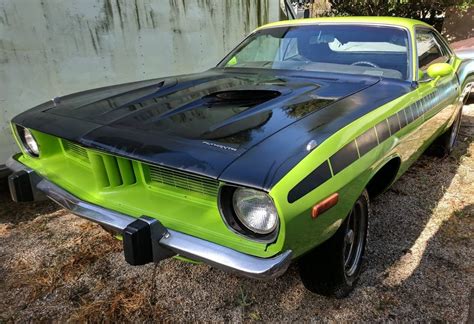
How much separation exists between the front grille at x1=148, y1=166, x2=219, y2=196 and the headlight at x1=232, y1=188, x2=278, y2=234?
0.46ft

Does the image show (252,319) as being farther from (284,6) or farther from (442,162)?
(284,6)

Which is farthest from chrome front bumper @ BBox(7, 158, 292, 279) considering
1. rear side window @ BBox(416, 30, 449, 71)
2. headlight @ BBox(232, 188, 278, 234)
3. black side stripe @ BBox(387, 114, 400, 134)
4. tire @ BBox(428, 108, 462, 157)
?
tire @ BBox(428, 108, 462, 157)

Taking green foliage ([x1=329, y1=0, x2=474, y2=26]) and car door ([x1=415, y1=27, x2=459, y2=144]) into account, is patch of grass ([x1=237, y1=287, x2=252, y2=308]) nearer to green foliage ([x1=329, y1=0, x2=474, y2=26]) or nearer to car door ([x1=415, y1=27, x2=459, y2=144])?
car door ([x1=415, y1=27, x2=459, y2=144])

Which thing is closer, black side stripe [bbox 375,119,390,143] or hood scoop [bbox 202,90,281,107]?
black side stripe [bbox 375,119,390,143]

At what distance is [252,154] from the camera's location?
5.02 feet

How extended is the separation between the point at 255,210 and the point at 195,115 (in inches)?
27.6

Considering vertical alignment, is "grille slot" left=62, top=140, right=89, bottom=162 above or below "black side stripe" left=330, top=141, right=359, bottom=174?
below

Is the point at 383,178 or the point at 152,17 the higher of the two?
the point at 152,17

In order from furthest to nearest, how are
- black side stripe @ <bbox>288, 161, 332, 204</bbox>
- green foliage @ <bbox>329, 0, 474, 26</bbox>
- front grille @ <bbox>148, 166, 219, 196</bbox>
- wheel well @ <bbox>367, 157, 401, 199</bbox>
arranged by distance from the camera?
1. green foliage @ <bbox>329, 0, 474, 26</bbox>
2. wheel well @ <bbox>367, 157, 401, 199</bbox>
3. front grille @ <bbox>148, 166, 219, 196</bbox>
4. black side stripe @ <bbox>288, 161, 332, 204</bbox>

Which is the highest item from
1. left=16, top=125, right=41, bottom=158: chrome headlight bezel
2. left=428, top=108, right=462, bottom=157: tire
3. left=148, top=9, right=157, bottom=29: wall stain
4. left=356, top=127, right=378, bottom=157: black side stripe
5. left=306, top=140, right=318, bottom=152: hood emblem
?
left=148, top=9, right=157, bottom=29: wall stain

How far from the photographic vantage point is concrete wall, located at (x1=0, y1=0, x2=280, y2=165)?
3.19 metres

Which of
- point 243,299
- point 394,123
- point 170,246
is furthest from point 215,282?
point 394,123

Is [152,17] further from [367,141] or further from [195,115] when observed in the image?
[367,141]

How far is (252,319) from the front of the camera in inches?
80.0
